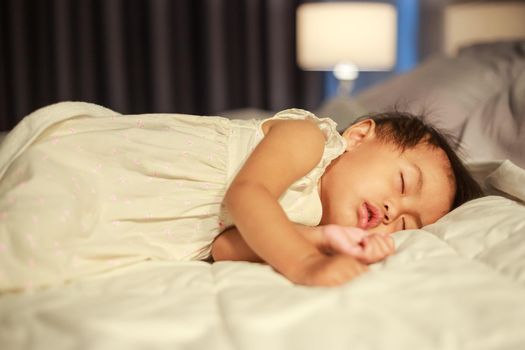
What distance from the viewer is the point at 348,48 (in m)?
3.03

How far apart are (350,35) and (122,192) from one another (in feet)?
7.52

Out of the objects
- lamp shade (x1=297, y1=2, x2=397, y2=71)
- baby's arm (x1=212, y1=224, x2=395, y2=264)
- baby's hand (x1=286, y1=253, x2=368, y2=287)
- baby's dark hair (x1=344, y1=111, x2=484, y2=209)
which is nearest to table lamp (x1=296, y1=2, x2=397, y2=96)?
lamp shade (x1=297, y1=2, x2=397, y2=71)

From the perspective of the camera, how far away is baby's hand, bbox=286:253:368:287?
72cm

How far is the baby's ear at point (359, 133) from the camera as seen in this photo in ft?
3.76

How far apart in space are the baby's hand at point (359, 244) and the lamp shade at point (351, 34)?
2327 mm

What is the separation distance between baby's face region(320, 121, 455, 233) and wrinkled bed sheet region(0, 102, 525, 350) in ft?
0.65

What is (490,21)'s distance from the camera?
2.73 metres

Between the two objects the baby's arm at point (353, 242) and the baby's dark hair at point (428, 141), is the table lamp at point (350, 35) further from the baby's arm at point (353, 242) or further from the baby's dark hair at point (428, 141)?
the baby's arm at point (353, 242)

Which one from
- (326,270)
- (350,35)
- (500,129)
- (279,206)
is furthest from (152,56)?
(326,270)

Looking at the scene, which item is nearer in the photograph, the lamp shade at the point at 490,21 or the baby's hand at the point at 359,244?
the baby's hand at the point at 359,244

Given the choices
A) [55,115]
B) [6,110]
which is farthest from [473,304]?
[6,110]

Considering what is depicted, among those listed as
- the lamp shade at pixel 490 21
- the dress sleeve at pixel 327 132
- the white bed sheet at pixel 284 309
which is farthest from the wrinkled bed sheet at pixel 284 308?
the lamp shade at pixel 490 21

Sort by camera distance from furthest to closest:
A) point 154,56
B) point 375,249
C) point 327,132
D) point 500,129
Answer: point 154,56 < point 500,129 < point 327,132 < point 375,249

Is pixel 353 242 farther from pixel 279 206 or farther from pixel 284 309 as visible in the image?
pixel 284 309
